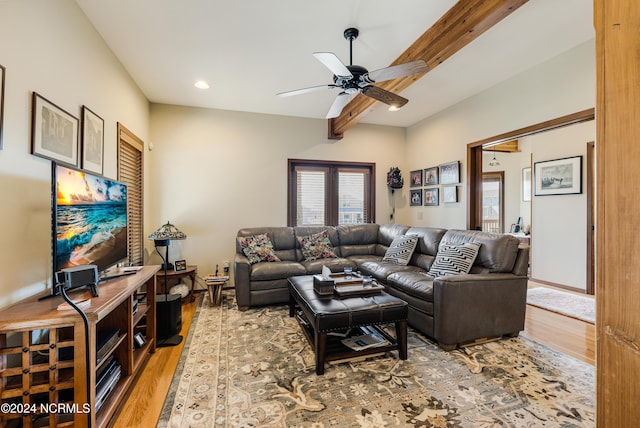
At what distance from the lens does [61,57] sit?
2.01 m

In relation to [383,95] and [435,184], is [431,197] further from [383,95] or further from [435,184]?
[383,95]

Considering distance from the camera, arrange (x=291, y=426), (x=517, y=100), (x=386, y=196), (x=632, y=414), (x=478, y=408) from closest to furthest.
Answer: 1. (x=632, y=414)
2. (x=291, y=426)
3. (x=478, y=408)
4. (x=517, y=100)
5. (x=386, y=196)

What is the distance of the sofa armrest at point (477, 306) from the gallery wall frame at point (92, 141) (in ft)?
10.3

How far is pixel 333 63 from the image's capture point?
7.36ft

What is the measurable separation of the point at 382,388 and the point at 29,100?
2874 mm

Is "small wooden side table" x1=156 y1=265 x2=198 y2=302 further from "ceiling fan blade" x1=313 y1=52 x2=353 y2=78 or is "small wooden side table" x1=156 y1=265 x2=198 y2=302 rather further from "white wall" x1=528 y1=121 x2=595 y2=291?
"white wall" x1=528 y1=121 x2=595 y2=291

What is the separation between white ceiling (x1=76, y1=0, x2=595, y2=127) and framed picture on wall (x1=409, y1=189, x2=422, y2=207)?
5.86ft


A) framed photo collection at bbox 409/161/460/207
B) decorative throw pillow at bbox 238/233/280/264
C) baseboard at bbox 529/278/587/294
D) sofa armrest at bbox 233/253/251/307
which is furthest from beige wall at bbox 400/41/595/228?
sofa armrest at bbox 233/253/251/307

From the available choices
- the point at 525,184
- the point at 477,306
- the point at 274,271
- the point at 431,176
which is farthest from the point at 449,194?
the point at 525,184

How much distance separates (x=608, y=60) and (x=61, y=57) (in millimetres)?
2898

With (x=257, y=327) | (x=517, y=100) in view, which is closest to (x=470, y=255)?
(x=517, y=100)

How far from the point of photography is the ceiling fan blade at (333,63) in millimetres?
2115

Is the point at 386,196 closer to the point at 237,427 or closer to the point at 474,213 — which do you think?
the point at 474,213

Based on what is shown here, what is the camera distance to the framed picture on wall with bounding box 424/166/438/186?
4.66 m
